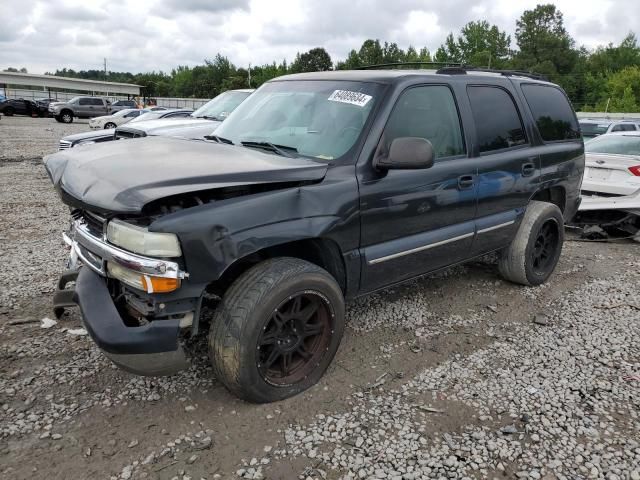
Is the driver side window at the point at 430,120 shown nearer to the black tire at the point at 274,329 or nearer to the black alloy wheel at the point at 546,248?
the black tire at the point at 274,329

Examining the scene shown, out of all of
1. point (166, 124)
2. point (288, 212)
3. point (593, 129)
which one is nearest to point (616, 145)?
point (288, 212)

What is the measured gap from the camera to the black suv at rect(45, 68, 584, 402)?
2461mm

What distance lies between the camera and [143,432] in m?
2.61

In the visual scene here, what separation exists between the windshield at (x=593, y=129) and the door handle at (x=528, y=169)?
1217cm

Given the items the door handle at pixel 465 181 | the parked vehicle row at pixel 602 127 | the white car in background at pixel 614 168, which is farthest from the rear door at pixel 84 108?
the door handle at pixel 465 181

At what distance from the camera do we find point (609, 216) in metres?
6.99

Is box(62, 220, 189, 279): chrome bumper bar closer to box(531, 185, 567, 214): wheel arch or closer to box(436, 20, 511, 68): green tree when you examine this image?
box(531, 185, 567, 214): wheel arch

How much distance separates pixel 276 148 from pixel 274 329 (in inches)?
49.8

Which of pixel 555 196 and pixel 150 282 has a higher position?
pixel 555 196

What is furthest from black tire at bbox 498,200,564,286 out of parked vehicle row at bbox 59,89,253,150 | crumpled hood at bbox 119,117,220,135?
crumpled hood at bbox 119,117,220,135

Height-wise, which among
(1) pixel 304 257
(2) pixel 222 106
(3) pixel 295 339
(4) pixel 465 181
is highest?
(2) pixel 222 106

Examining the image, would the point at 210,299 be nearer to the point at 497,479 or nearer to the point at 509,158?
the point at 497,479

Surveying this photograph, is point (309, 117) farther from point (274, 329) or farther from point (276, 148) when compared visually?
point (274, 329)

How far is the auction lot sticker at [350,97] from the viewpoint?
3340 millimetres
